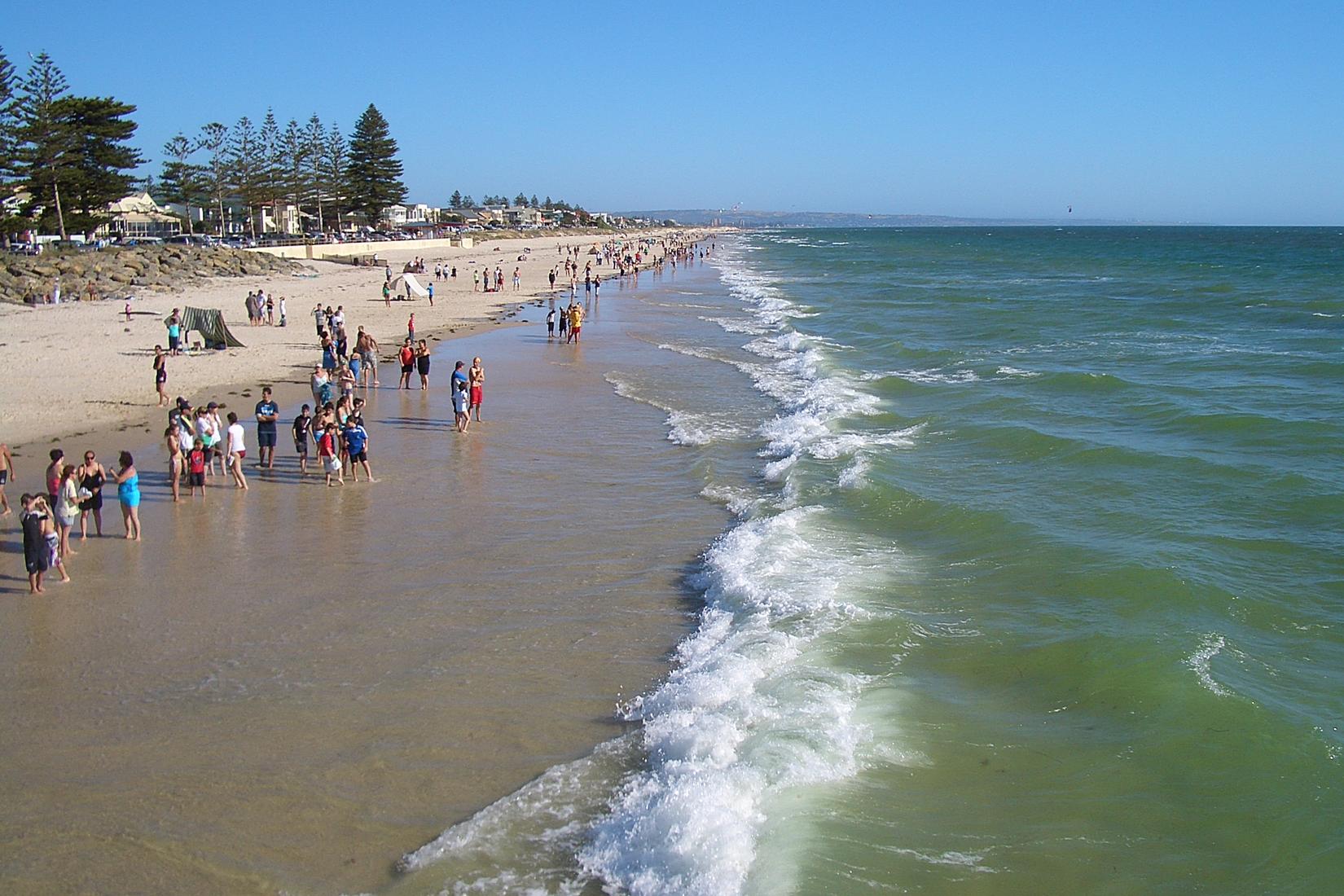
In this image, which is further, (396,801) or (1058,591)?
(1058,591)

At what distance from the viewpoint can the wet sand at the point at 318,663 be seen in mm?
6121

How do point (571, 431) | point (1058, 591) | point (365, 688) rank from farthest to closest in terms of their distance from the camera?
1. point (571, 431)
2. point (1058, 591)
3. point (365, 688)

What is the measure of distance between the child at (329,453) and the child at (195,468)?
4.80ft

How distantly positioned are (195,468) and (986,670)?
33.9 feet

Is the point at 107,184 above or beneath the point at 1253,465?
above

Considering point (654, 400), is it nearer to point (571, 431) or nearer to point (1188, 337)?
point (571, 431)

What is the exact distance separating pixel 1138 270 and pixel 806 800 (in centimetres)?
6820

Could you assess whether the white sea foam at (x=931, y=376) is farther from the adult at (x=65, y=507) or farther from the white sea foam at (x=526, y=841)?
the white sea foam at (x=526, y=841)

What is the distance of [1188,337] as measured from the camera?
100 ft

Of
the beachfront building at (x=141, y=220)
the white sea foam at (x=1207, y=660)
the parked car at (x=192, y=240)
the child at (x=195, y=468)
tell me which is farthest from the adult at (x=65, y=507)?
the beachfront building at (x=141, y=220)

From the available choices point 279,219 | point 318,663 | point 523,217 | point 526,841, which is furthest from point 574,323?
point 523,217

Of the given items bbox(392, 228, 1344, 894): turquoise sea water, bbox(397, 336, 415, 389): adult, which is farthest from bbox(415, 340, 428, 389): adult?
bbox(392, 228, 1344, 894): turquoise sea water

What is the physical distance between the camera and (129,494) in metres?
11.5

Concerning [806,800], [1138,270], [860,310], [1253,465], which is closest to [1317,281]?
[1138,270]
